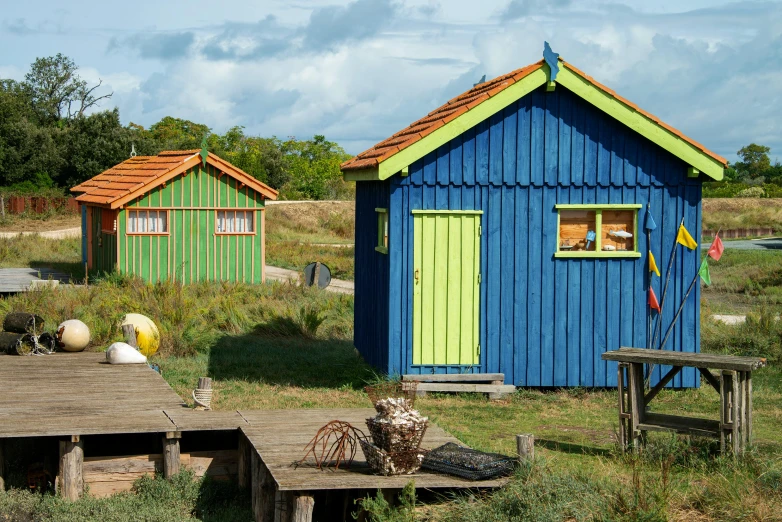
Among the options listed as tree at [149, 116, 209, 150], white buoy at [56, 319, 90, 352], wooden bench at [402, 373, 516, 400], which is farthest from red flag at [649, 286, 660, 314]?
tree at [149, 116, 209, 150]

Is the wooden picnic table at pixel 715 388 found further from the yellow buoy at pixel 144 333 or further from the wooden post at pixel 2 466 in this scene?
the yellow buoy at pixel 144 333

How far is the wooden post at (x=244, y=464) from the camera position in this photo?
9.22 meters

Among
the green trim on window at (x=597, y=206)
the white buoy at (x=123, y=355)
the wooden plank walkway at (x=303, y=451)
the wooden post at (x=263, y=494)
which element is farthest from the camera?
the white buoy at (x=123, y=355)

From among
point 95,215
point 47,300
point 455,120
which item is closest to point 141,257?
point 95,215

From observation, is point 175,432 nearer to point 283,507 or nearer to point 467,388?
point 283,507

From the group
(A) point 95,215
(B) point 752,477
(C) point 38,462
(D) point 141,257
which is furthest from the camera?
(A) point 95,215

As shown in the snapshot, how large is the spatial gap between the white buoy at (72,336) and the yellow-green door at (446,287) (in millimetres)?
4898

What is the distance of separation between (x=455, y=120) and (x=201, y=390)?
4.66 metres

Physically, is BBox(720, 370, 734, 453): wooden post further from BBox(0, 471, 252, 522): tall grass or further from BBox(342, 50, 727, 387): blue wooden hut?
BBox(0, 471, 252, 522): tall grass

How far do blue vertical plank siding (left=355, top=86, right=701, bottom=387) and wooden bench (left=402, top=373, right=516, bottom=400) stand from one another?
141mm

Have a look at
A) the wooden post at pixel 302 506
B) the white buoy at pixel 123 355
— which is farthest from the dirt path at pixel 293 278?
the wooden post at pixel 302 506

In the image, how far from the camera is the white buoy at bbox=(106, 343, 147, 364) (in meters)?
13.4

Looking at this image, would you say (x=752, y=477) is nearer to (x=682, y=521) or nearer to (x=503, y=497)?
(x=682, y=521)

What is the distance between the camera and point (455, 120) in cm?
1268
